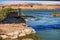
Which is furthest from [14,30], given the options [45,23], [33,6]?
[33,6]

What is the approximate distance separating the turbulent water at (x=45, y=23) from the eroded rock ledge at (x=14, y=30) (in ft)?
0.56

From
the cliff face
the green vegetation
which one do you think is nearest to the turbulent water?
the cliff face

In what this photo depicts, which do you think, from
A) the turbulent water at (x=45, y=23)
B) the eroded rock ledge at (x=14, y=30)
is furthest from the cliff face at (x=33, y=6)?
the eroded rock ledge at (x=14, y=30)

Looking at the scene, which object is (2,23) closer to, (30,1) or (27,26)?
(27,26)

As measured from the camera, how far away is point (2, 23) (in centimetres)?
246

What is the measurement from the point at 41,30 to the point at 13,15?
21.2 inches

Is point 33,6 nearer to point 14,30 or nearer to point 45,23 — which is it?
point 45,23

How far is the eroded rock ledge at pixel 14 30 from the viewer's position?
6.73 ft

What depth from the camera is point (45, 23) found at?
263 centimetres

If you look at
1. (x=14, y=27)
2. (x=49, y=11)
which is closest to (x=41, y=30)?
(x=14, y=27)

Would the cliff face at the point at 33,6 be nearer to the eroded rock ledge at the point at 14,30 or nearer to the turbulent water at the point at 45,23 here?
the turbulent water at the point at 45,23

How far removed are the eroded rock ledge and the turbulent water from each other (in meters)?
0.17

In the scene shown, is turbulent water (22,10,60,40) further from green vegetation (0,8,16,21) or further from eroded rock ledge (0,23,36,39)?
green vegetation (0,8,16,21)

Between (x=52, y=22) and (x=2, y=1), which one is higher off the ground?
(x=2, y=1)
